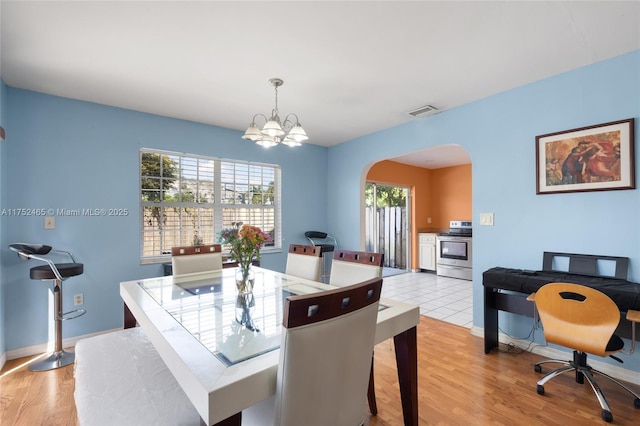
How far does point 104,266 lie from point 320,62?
3.01m

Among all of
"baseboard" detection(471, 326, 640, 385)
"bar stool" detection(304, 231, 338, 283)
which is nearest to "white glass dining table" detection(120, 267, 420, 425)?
"baseboard" detection(471, 326, 640, 385)

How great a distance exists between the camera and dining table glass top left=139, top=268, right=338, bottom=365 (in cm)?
112

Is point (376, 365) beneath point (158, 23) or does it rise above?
beneath

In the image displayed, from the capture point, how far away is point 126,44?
6.79ft

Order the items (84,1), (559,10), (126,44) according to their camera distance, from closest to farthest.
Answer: (84,1) → (559,10) → (126,44)

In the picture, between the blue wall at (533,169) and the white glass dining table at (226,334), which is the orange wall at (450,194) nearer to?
the blue wall at (533,169)

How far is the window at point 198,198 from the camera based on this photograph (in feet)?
11.6

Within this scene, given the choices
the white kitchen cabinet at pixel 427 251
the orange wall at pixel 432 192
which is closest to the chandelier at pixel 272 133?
the orange wall at pixel 432 192

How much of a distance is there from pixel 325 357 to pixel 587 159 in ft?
9.24

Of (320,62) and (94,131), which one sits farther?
(94,131)

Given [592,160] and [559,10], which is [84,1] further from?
[592,160]

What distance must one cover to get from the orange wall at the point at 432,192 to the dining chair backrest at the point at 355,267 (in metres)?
4.03

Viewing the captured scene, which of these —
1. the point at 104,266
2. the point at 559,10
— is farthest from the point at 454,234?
the point at 104,266

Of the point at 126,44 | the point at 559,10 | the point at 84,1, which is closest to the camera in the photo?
the point at 84,1
